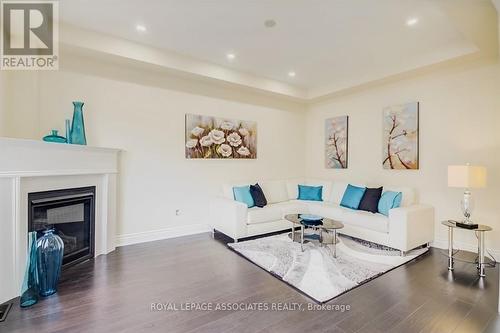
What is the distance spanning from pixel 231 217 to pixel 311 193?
6.52 feet

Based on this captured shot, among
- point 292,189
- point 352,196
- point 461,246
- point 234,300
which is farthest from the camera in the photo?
point 292,189

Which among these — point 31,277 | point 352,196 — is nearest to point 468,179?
point 352,196

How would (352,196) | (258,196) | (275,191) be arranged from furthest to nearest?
(275,191), (258,196), (352,196)

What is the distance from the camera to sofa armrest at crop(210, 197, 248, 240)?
3.83m

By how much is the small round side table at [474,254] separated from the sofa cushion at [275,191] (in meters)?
2.65

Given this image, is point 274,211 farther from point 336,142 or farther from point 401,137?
point 401,137

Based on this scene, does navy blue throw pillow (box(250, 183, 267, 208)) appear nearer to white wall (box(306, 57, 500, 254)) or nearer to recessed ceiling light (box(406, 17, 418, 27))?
white wall (box(306, 57, 500, 254))

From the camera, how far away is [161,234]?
159 inches

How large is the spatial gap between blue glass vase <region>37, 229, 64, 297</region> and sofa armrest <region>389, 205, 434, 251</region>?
13.4 ft

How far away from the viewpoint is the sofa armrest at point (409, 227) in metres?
3.33

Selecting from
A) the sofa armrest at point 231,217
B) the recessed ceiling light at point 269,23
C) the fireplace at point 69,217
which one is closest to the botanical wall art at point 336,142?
the sofa armrest at point 231,217

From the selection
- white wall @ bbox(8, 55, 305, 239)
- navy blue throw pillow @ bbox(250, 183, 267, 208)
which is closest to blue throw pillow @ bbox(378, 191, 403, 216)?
navy blue throw pillow @ bbox(250, 183, 267, 208)

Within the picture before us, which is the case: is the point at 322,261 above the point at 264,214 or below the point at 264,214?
below

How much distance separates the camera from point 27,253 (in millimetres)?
2410
